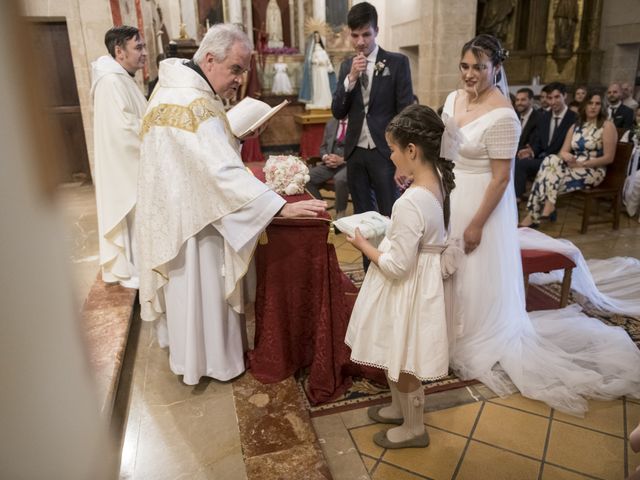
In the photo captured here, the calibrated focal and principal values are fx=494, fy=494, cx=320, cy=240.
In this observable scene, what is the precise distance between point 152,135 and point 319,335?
127 cm

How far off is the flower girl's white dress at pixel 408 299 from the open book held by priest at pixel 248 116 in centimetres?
109

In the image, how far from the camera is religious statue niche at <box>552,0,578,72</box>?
10297 millimetres

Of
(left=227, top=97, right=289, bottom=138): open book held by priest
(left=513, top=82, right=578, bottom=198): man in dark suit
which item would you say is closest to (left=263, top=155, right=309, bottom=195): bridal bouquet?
(left=227, top=97, right=289, bottom=138): open book held by priest

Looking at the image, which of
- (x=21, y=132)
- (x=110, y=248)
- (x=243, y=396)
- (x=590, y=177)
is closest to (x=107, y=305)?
(x=110, y=248)

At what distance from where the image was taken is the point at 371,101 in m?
3.56

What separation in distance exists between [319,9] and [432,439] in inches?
379

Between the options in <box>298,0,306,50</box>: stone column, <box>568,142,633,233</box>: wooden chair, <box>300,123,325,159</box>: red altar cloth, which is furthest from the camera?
<box>298,0,306,50</box>: stone column

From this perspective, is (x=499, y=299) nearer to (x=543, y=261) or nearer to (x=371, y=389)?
(x=543, y=261)

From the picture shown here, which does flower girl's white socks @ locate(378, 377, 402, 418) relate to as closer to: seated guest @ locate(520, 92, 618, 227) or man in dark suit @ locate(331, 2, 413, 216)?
man in dark suit @ locate(331, 2, 413, 216)

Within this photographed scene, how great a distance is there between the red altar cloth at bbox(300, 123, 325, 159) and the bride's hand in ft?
22.3

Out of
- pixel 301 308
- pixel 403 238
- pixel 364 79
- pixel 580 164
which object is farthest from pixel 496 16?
pixel 403 238

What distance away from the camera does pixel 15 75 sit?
1.07 feet

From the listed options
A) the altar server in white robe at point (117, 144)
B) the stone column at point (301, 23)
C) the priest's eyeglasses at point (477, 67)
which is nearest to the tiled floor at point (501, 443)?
the priest's eyeglasses at point (477, 67)

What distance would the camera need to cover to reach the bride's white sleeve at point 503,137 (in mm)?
2631
